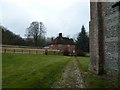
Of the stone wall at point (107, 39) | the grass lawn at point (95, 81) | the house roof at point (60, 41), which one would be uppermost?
the house roof at point (60, 41)

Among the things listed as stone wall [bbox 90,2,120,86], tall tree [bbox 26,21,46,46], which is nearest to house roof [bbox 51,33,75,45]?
tall tree [bbox 26,21,46,46]

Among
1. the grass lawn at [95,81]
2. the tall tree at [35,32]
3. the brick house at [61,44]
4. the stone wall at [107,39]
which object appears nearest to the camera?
the grass lawn at [95,81]

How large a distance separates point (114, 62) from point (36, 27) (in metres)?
40.6

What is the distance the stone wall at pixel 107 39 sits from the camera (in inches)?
304

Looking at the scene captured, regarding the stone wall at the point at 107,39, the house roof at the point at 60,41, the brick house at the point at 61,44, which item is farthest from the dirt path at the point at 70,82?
the house roof at the point at 60,41

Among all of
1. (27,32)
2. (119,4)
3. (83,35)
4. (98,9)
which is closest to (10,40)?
(27,32)

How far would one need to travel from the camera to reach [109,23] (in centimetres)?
858

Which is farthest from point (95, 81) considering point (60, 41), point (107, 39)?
point (60, 41)

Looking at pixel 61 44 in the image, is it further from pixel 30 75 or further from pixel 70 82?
pixel 70 82

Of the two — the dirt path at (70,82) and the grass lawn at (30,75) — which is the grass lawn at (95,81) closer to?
the dirt path at (70,82)

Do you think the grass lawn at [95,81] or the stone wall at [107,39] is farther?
the stone wall at [107,39]

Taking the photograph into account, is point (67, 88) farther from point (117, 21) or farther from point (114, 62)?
point (117, 21)

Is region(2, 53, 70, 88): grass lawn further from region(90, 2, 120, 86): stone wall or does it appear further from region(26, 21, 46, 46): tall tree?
region(26, 21, 46, 46): tall tree

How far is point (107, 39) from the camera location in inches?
349
